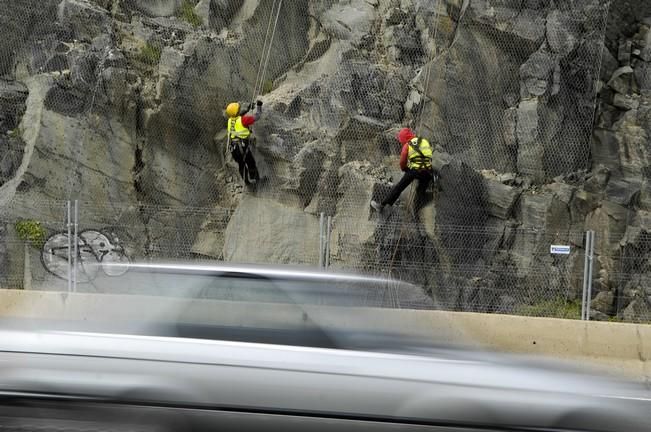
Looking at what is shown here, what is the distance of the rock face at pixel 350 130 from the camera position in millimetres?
13844

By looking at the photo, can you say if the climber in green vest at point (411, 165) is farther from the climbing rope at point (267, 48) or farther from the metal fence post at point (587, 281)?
the metal fence post at point (587, 281)

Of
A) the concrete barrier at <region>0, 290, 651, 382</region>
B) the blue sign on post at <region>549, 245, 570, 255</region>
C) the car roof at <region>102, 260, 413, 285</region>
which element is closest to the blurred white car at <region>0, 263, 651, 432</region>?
the car roof at <region>102, 260, 413, 285</region>

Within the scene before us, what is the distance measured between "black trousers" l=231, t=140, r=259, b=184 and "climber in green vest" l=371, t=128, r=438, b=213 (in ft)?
9.16

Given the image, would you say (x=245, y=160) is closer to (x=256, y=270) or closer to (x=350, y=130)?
(x=350, y=130)

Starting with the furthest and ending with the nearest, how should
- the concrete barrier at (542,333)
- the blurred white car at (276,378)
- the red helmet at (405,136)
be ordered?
the red helmet at (405,136)
the concrete barrier at (542,333)
the blurred white car at (276,378)

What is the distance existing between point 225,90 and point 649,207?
368 inches

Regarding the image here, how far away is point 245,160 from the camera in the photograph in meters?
15.1

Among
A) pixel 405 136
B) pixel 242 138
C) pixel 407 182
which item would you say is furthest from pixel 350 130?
pixel 242 138

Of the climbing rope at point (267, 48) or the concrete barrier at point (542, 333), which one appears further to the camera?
the climbing rope at point (267, 48)

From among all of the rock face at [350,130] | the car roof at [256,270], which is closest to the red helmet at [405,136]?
the rock face at [350,130]

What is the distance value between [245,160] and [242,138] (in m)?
0.58

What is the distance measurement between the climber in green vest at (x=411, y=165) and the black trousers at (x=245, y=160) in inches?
110

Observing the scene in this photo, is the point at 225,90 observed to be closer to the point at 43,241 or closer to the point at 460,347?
the point at 43,241

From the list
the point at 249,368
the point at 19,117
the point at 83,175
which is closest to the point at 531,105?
the point at 83,175
